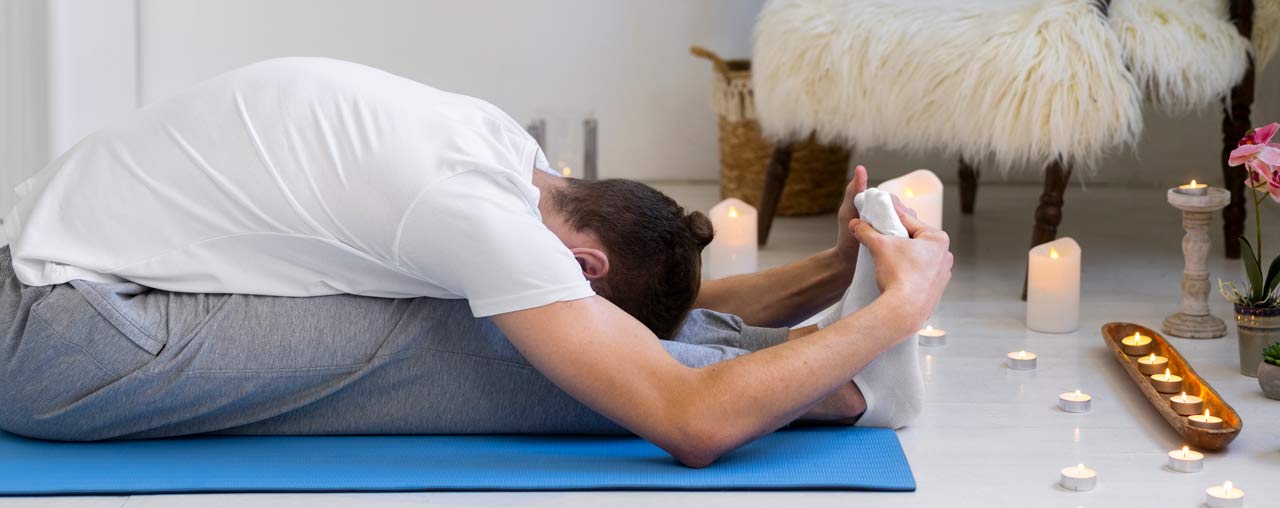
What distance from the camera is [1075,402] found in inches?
62.6

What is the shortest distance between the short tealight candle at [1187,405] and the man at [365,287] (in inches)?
14.6

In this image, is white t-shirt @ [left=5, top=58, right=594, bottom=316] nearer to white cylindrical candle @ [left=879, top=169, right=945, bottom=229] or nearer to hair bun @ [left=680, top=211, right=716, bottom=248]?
hair bun @ [left=680, top=211, right=716, bottom=248]

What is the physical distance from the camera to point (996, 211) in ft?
10.5

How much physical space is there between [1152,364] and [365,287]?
3.27ft

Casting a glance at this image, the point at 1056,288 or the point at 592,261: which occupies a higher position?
the point at 592,261

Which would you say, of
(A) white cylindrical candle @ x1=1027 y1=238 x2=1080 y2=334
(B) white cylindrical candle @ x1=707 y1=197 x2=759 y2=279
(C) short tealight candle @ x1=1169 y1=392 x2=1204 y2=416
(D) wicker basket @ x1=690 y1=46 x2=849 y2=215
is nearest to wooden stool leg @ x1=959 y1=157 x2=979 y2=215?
(D) wicker basket @ x1=690 y1=46 x2=849 y2=215

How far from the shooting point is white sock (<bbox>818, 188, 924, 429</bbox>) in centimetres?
141

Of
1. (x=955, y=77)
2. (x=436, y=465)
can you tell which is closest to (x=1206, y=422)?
(x=436, y=465)

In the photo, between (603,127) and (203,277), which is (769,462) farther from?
(603,127)

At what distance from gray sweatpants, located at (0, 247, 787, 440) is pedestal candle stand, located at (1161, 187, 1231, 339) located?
868 millimetres

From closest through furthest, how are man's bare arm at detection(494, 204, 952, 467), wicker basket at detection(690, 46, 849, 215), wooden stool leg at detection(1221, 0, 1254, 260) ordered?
man's bare arm at detection(494, 204, 952, 467), wooden stool leg at detection(1221, 0, 1254, 260), wicker basket at detection(690, 46, 849, 215)

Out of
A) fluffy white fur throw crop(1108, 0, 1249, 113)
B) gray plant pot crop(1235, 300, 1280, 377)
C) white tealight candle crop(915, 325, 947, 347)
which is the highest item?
fluffy white fur throw crop(1108, 0, 1249, 113)

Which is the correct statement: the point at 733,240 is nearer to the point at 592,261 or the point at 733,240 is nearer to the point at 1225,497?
the point at 592,261

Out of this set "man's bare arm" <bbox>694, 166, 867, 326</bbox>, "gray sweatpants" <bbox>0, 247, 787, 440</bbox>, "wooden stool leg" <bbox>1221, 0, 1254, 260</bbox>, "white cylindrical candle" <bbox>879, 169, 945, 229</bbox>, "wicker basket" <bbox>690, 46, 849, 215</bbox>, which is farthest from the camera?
"wicker basket" <bbox>690, 46, 849, 215</bbox>
